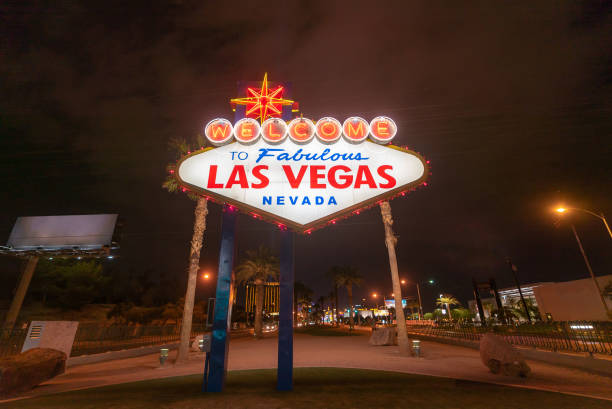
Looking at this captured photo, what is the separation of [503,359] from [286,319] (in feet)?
25.2

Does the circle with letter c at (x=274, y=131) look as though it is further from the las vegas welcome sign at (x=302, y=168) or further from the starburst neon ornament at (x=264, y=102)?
the starburst neon ornament at (x=264, y=102)

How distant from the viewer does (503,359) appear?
31.2 feet

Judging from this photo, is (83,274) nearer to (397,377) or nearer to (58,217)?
(58,217)

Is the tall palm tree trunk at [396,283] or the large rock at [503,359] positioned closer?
the large rock at [503,359]

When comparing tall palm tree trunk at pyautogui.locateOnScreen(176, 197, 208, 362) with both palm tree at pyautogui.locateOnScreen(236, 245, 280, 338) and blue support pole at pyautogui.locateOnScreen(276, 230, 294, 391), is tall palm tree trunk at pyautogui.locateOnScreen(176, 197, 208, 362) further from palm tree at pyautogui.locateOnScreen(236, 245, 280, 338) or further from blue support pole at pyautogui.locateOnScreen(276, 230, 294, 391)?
palm tree at pyautogui.locateOnScreen(236, 245, 280, 338)

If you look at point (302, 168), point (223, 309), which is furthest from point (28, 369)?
point (302, 168)

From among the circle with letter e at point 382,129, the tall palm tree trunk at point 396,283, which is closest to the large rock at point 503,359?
the tall palm tree trunk at point 396,283

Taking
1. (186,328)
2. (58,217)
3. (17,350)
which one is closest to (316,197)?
(186,328)

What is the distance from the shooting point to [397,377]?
29.5 feet

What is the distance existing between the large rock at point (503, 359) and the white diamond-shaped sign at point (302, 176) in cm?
681

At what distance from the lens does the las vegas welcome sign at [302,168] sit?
7805 millimetres

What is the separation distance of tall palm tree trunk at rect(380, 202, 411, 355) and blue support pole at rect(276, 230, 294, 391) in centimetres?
983

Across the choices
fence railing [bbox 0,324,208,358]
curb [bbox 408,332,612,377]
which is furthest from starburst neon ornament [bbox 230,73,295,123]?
fence railing [bbox 0,324,208,358]

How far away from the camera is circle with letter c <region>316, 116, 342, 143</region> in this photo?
868cm
